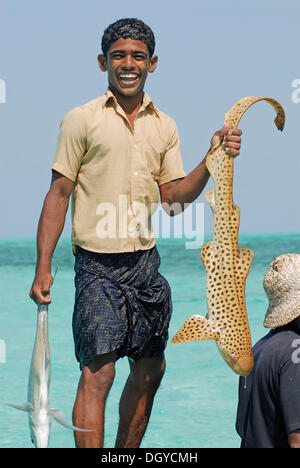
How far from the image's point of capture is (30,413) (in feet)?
12.0

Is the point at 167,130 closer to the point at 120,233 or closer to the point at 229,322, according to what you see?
the point at 120,233

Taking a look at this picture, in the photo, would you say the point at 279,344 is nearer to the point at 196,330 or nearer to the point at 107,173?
the point at 196,330

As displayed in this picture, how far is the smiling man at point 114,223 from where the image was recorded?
14.3 ft

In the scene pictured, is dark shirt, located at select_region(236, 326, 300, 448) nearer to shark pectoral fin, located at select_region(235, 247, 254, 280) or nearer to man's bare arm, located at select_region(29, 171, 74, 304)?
shark pectoral fin, located at select_region(235, 247, 254, 280)

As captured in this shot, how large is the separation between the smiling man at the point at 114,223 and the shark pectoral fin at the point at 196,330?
630 millimetres

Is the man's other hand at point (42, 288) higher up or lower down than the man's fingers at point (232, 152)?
lower down

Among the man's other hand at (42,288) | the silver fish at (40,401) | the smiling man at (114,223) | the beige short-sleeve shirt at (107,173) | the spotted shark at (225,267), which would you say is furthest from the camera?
the beige short-sleeve shirt at (107,173)

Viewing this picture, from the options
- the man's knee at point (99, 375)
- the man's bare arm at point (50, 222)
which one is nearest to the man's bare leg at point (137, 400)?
the man's knee at point (99, 375)

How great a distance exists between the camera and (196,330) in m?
3.84

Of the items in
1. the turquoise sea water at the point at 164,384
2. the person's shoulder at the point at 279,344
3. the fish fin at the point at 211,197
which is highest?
the fish fin at the point at 211,197

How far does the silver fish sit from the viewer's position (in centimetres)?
363

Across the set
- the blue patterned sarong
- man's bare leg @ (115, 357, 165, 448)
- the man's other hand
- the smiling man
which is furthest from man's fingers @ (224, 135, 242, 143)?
man's bare leg @ (115, 357, 165, 448)

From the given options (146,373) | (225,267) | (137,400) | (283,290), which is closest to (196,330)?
(225,267)

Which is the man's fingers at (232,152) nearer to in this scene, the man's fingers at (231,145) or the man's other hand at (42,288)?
the man's fingers at (231,145)
